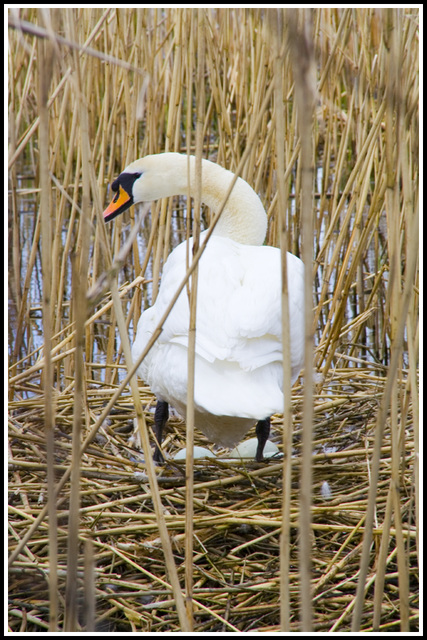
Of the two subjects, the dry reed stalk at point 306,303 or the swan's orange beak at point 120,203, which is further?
the swan's orange beak at point 120,203

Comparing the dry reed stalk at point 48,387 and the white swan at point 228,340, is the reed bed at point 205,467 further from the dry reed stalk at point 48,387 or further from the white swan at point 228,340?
the white swan at point 228,340

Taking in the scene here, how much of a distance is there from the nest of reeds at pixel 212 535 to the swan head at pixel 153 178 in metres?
0.94

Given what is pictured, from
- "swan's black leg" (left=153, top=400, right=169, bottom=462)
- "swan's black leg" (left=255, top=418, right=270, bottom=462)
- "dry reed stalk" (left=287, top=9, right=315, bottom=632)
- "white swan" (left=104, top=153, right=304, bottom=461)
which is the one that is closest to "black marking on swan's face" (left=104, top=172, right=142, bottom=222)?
"white swan" (left=104, top=153, right=304, bottom=461)

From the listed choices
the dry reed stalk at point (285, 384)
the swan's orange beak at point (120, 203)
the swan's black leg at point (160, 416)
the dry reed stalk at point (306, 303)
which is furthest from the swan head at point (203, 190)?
the dry reed stalk at point (306, 303)

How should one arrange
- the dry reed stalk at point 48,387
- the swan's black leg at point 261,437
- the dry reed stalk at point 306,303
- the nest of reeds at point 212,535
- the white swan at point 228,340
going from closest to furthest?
the dry reed stalk at point 306,303 → the dry reed stalk at point 48,387 → the nest of reeds at point 212,535 → the white swan at point 228,340 → the swan's black leg at point 261,437

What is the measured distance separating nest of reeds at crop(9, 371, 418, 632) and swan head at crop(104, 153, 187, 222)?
94cm

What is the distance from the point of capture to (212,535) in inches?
78.5

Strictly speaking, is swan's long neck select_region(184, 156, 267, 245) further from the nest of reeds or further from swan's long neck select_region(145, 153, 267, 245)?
the nest of reeds

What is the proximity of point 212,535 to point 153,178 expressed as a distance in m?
1.46

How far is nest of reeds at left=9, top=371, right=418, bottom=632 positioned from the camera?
1711 millimetres

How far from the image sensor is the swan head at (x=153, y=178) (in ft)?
9.21

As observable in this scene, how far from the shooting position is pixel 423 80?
5.48 ft

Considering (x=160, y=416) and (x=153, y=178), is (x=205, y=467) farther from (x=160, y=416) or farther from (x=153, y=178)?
(x=153, y=178)

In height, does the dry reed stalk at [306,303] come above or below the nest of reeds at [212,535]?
above
